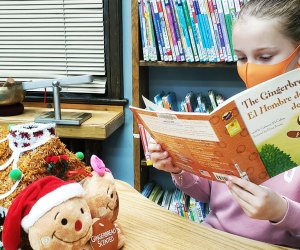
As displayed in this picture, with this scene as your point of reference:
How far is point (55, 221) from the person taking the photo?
2.60 ft

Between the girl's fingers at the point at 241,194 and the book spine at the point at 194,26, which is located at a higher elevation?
the book spine at the point at 194,26

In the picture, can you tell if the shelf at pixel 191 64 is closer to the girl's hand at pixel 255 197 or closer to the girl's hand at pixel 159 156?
the girl's hand at pixel 159 156

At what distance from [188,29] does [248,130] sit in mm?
1287

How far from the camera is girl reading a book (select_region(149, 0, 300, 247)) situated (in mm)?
903

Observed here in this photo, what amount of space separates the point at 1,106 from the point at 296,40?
5.61ft

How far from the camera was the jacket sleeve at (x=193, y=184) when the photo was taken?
129 centimetres

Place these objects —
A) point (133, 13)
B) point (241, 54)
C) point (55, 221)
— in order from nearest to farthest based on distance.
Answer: point (55, 221)
point (241, 54)
point (133, 13)

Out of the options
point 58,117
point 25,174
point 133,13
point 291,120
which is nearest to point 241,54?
point 291,120

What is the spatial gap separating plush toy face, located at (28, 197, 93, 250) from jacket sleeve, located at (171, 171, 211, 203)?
49 centimetres

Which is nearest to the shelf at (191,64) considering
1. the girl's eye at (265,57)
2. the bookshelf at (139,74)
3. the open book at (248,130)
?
the bookshelf at (139,74)

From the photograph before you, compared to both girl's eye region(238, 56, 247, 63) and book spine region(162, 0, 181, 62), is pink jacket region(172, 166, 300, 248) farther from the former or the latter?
book spine region(162, 0, 181, 62)

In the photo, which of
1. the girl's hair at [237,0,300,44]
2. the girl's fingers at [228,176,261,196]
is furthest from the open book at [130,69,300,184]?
the girl's hair at [237,0,300,44]

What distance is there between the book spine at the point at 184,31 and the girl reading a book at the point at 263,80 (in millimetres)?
877

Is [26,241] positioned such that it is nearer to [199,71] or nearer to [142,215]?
[142,215]
